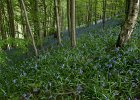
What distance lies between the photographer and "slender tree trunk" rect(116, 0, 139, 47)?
27.7ft

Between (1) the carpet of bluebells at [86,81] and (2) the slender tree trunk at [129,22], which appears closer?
(1) the carpet of bluebells at [86,81]

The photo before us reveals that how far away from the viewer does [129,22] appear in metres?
8.62

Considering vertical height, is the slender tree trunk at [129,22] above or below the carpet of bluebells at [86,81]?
above

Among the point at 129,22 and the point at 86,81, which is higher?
the point at 129,22

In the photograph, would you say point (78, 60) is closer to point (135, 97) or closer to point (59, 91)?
point (59, 91)

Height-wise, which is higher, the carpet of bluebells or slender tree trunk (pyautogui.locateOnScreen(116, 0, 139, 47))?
slender tree trunk (pyautogui.locateOnScreen(116, 0, 139, 47))

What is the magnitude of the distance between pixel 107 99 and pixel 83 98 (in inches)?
29.3

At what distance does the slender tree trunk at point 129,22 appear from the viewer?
8.44m

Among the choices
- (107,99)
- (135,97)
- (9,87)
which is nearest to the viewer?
(107,99)

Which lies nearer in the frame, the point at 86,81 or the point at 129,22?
the point at 86,81

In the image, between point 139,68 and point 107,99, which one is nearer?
point 107,99

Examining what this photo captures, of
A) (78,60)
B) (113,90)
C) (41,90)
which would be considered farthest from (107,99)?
(78,60)

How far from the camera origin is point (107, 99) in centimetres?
534

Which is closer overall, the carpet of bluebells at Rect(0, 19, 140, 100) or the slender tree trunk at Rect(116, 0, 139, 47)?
the carpet of bluebells at Rect(0, 19, 140, 100)
